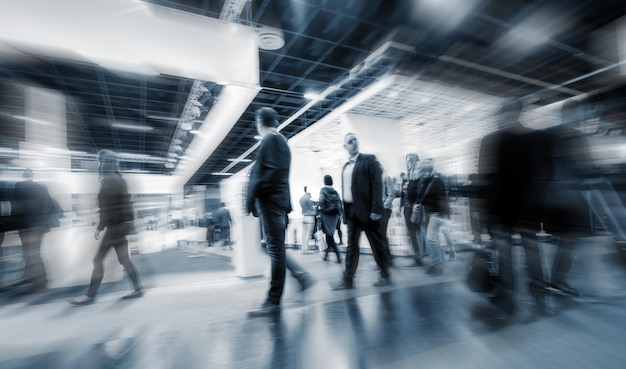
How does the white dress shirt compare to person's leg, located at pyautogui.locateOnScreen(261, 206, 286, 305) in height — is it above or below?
above

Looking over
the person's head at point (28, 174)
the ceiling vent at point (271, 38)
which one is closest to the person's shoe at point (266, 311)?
the person's head at point (28, 174)

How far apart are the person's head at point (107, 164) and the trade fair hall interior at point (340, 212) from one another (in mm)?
17

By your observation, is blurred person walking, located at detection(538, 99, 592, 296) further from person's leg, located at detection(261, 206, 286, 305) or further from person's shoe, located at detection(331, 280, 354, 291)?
person's leg, located at detection(261, 206, 286, 305)

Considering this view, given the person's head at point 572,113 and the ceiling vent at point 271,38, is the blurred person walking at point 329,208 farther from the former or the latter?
the person's head at point 572,113

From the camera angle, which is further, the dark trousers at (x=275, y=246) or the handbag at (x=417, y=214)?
the handbag at (x=417, y=214)

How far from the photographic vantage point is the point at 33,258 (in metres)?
3.31

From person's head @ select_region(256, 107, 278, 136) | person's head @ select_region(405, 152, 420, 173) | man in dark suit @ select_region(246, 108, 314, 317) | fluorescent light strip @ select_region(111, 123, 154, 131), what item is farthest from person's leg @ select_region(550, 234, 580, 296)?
fluorescent light strip @ select_region(111, 123, 154, 131)

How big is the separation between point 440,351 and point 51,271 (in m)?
4.24

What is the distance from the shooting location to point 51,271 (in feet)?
11.4

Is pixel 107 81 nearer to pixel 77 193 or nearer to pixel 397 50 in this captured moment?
pixel 77 193

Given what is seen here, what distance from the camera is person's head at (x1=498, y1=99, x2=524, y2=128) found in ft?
6.25

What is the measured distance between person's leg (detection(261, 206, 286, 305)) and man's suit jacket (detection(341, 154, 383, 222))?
3.16 ft

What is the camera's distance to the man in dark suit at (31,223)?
10.7ft

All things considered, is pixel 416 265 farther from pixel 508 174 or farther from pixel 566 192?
pixel 508 174
